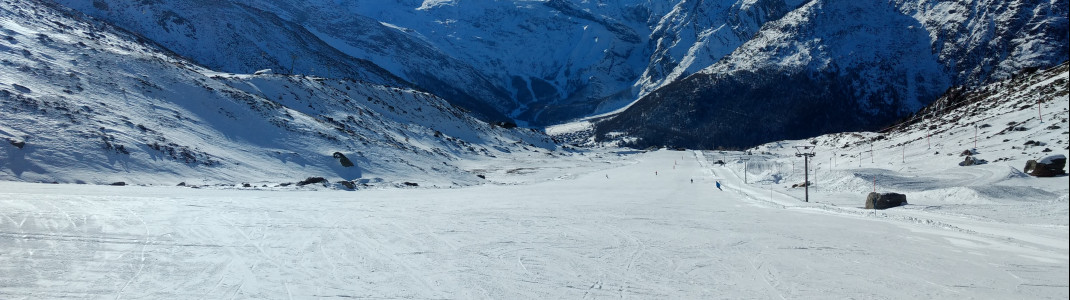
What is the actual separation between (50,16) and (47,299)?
379 ft

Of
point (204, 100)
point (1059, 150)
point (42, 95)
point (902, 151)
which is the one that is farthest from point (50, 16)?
point (1059, 150)

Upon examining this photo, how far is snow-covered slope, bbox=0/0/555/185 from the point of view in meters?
30.2

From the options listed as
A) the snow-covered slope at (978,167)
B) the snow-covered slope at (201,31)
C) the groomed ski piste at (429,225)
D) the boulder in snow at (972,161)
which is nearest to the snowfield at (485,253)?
the groomed ski piste at (429,225)

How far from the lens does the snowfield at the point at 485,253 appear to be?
32.6ft

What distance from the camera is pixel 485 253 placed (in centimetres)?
1324

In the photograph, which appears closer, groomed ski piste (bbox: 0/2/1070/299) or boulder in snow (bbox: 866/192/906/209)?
groomed ski piste (bbox: 0/2/1070/299)

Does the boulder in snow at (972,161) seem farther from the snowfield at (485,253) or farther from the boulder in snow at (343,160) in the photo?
the boulder in snow at (343,160)

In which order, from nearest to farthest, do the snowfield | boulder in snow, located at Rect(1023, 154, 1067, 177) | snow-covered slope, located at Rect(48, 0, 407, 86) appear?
1. the snowfield
2. boulder in snow, located at Rect(1023, 154, 1067, 177)
3. snow-covered slope, located at Rect(48, 0, 407, 86)

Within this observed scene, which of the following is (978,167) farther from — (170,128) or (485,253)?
(170,128)

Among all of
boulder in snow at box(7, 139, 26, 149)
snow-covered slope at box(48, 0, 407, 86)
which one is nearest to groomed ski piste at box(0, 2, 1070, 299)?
boulder in snow at box(7, 139, 26, 149)

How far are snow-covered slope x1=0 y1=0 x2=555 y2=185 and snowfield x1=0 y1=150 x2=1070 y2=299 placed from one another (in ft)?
34.1

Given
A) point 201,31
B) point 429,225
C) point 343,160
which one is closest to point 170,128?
point 343,160

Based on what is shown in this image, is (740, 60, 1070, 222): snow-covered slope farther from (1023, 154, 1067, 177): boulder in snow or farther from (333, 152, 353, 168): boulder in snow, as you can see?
(333, 152, 353, 168): boulder in snow

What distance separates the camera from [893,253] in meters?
13.5
